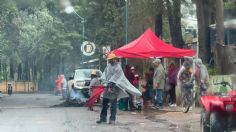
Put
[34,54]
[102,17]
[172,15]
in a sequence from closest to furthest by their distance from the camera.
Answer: [172,15]
[102,17]
[34,54]

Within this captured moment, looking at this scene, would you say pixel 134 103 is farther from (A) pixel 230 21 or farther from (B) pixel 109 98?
(A) pixel 230 21

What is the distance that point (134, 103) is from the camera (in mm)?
19828

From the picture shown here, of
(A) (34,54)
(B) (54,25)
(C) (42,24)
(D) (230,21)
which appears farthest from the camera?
(A) (34,54)

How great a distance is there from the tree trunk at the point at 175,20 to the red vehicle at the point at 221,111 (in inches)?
497

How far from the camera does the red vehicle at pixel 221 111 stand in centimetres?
919

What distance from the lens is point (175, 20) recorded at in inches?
914

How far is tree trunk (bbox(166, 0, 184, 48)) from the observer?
22125mm

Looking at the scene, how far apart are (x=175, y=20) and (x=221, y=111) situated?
46.2 ft

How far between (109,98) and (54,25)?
33815 millimetres

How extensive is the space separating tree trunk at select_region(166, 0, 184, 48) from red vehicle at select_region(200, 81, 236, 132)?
12629mm

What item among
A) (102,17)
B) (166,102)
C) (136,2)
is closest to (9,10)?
(102,17)

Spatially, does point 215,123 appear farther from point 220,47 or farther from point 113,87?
point 220,47

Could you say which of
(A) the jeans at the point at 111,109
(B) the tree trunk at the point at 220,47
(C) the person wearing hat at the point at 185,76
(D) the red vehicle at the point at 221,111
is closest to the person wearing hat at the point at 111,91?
(A) the jeans at the point at 111,109

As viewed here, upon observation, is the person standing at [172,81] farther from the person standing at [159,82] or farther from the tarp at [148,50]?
the tarp at [148,50]
